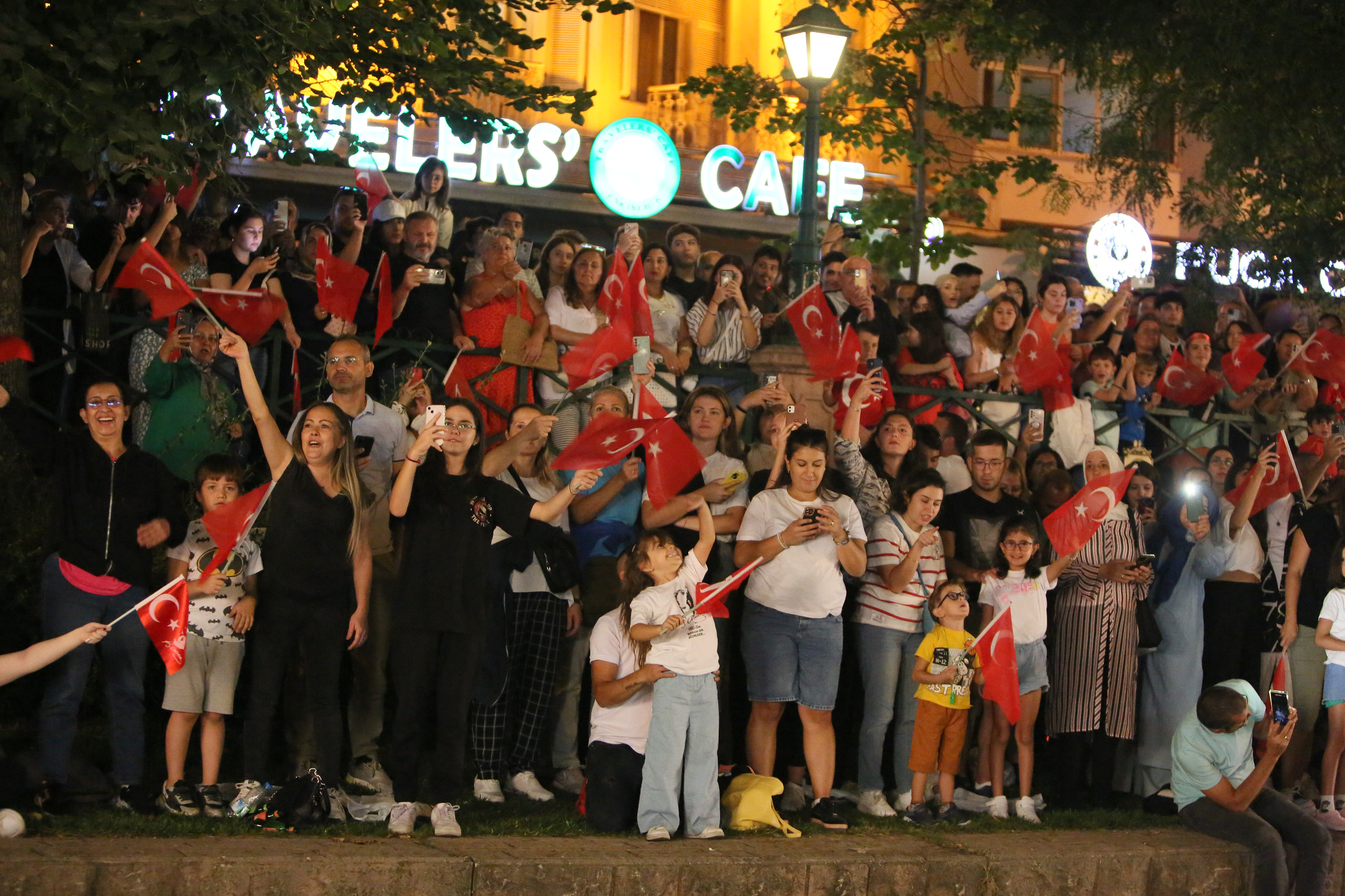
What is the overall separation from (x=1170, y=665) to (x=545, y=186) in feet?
40.8

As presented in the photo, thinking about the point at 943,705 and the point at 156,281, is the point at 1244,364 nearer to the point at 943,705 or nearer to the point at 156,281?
the point at 943,705

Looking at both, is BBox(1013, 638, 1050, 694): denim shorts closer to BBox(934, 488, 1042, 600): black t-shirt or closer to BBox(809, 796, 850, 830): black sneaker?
BBox(934, 488, 1042, 600): black t-shirt

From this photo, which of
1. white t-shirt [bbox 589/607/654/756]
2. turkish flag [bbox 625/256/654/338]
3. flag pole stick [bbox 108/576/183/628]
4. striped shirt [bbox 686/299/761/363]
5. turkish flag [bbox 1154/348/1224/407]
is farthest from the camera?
turkish flag [bbox 1154/348/1224/407]

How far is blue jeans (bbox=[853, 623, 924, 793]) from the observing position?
880 centimetres

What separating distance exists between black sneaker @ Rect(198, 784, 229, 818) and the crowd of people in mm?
13

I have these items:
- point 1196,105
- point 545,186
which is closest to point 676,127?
point 545,186

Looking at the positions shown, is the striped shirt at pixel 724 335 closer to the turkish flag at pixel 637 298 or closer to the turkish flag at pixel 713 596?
the turkish flag at pixel 637 298

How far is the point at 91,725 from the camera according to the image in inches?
327

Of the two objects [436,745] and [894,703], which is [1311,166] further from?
[436,745]

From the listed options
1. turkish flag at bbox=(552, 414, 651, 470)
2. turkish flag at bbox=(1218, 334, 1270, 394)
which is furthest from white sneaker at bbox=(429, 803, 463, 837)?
turkish flag at bbox=(1218, 334, 1270, 394)

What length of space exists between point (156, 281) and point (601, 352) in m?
2.36

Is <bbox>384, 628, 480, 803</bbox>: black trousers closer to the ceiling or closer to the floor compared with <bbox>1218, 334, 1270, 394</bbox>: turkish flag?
closer to the floor

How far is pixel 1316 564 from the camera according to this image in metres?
10.1

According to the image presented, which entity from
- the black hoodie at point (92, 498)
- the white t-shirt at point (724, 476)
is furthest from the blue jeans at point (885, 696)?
the black hoodie at point (92, 498)
